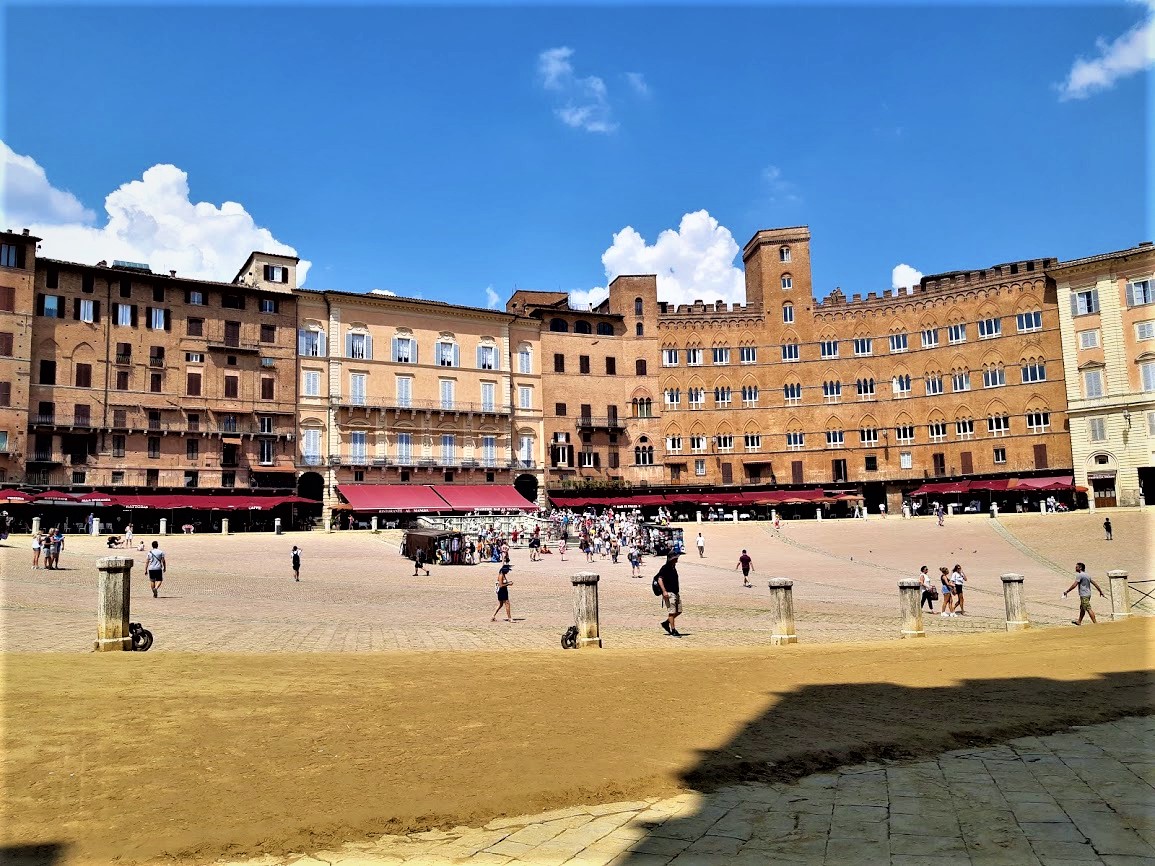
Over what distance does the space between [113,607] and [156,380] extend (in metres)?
44.6

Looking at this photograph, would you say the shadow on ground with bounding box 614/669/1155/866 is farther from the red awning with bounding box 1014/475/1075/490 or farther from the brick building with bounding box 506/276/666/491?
the brick building with bounding box 506/276/666/491

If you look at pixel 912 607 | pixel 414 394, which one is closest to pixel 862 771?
pixel 912 607

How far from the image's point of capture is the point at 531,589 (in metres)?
26.7

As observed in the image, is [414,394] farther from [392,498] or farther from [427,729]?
[427,729]

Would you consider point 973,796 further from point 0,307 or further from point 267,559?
point 0,307

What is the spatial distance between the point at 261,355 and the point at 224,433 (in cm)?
581

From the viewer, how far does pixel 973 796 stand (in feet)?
20.0

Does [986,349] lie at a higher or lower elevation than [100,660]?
higher

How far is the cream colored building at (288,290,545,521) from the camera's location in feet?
186

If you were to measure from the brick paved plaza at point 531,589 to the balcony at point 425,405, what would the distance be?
13.4 metres

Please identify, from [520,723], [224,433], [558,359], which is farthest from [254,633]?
[558,359]

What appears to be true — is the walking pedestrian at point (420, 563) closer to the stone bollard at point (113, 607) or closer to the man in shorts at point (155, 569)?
the man in shorts at point (155, 569)

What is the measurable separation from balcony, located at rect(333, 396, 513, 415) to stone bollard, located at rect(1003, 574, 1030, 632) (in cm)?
4722

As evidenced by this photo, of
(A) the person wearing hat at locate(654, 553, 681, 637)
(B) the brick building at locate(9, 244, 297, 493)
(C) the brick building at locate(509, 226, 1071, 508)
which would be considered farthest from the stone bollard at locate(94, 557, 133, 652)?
(C) the brick building at locate(509, 226, 1071, 508)
